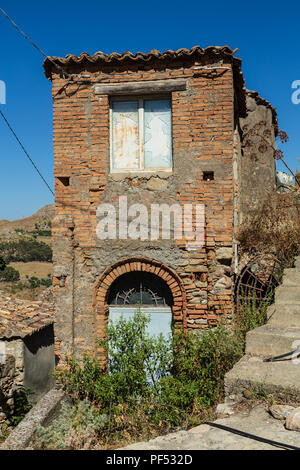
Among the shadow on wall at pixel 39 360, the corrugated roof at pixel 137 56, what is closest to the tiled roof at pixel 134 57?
the corrugated roof at pixel 137 56

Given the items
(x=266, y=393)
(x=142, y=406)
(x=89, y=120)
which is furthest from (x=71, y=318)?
(x=266, y=393)

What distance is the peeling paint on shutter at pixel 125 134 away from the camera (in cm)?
716

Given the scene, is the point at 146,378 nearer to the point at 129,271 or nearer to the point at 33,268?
the point at 129,271

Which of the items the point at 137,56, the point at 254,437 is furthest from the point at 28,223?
the point at 254,437

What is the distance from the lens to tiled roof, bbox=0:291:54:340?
8930 millimetres

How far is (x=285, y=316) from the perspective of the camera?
5086 millimetres

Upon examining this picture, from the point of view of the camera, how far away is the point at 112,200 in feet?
23.0

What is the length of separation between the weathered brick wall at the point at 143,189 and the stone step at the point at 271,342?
87.3 inches

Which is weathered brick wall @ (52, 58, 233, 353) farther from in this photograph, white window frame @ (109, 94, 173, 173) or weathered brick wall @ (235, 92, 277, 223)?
weathered brick wall @ (235, 92, 277, 223)

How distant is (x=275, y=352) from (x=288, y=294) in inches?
60.8

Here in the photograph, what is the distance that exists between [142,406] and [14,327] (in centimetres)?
469

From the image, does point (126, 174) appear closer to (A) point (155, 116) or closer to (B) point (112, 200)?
(B) point (112, 200)

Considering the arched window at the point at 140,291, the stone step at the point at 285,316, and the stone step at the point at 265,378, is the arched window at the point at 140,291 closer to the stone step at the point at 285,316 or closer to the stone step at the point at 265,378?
the stone step at the point at 285,316
